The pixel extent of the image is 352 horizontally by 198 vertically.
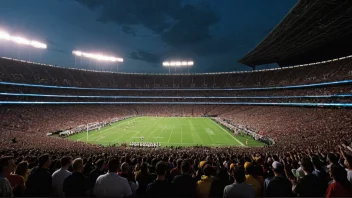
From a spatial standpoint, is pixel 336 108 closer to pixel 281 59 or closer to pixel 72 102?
pixel 281 59

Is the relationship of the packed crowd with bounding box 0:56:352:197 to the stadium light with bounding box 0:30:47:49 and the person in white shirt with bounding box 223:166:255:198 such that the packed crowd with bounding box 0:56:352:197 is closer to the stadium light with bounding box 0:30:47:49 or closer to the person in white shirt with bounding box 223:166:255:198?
the person in white shirt with bounding box 223:166:255:198

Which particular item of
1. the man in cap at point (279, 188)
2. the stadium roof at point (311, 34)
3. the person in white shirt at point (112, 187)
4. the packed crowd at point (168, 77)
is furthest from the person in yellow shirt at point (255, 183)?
the packed crowd at point (168, 77)

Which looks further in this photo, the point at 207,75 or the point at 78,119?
the point at 207,75

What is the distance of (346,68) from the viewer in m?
43.9

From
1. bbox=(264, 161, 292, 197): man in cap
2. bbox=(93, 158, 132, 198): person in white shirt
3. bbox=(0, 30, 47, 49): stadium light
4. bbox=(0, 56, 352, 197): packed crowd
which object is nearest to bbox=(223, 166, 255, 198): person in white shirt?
bbox=(0, 56, 352, 197): packed crowd

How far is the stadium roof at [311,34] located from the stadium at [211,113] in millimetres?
220

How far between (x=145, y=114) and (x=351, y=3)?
190 feet

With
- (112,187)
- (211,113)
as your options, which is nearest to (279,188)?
(112,187)

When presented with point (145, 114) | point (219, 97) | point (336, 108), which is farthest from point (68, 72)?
point (336, 108)

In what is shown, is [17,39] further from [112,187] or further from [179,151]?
[112,187]

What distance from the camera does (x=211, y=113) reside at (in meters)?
70.7

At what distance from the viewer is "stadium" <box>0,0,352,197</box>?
9.16 meters

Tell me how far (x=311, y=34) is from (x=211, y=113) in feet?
121

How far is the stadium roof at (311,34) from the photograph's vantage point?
30609 mm
